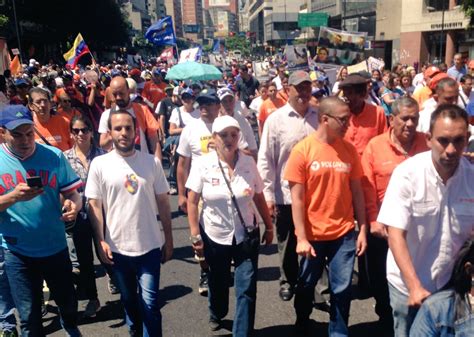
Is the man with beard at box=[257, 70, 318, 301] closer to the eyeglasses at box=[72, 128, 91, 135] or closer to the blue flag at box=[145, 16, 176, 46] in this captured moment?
the eyeglasses at box=[72, 128, 91, 135]

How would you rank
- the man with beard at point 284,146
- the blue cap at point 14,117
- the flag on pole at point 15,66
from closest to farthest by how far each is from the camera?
1. the blue cap at point 14,117
2. the man with beard at point 284,146
3. the flag on pole at point 15,66

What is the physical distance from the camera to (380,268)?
4184 mm

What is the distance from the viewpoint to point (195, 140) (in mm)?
5301

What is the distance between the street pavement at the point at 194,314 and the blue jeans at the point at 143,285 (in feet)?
2.41

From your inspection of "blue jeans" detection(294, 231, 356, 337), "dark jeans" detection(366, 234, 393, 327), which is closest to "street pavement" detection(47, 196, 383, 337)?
"dark jeans" detection(366, 234, 393, 327)

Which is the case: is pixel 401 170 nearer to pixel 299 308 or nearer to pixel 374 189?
pixel 374 189

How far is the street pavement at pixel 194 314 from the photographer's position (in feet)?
14.3

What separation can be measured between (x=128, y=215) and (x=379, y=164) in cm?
192

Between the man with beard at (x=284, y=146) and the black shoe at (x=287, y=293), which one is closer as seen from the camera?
the man with beard at (x=284, y=146)

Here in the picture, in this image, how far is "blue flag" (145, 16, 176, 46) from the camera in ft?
52.3

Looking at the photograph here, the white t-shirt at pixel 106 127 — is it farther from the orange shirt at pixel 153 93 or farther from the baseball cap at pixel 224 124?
the orange shirt at pixel 153 93

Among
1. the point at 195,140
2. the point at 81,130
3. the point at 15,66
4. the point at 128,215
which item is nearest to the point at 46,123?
the point at 81,130

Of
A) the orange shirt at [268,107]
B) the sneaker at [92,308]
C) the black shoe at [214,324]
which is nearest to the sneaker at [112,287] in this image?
the sneaker at [92,308]

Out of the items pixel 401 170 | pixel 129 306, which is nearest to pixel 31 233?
pixel 129 306
